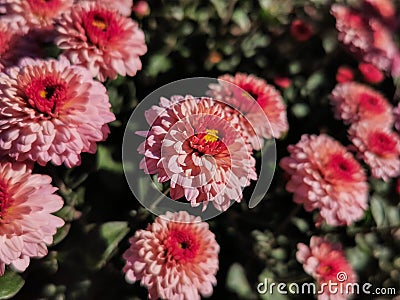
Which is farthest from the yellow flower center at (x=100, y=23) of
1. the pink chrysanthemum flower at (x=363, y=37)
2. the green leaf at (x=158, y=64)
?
the pink chrysanthemum flower at (x=363, y=37)

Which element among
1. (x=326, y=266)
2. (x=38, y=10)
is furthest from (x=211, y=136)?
(x=38, y=10)

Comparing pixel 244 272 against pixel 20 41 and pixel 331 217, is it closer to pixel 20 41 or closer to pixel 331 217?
pixel 331 217

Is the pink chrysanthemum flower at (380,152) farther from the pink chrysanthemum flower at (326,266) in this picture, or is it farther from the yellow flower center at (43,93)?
the yellow flower center at (43,93)

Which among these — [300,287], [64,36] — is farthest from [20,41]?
[300,287]

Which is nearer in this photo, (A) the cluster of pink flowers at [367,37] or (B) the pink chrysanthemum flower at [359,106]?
(B) the pink chrysanthemum flower at [359,106]

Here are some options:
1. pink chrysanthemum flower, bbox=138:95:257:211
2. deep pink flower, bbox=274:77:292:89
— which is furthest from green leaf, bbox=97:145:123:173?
deep pink flower, bbox=274:77:292:89

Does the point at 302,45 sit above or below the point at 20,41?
below

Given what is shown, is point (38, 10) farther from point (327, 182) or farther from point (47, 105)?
point (327, 182)
